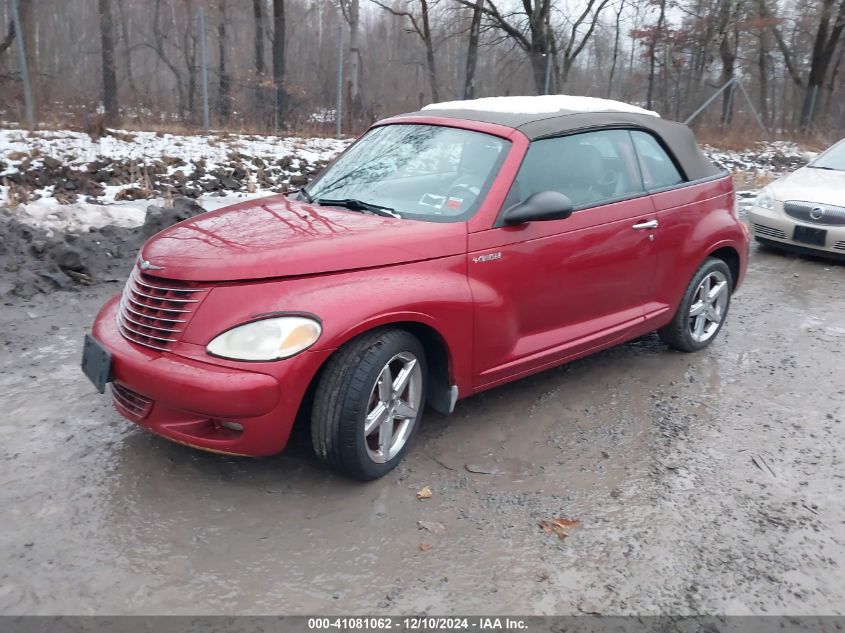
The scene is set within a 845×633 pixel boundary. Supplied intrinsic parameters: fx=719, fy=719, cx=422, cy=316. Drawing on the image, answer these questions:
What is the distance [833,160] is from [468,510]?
7.95 meters

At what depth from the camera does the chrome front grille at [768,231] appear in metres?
8.12

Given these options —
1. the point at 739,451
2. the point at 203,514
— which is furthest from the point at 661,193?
the point at 203,514

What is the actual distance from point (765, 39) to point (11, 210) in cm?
3216

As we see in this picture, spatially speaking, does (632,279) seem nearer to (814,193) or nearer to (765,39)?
(814,193)

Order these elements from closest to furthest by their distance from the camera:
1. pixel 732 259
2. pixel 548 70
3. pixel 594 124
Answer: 1. pixel 594 124
2. pixel 732 259
3. pixel 548 70

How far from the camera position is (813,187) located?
27.0 ft

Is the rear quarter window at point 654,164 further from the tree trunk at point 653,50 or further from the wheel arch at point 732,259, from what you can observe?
the tree trunk at point 653,50

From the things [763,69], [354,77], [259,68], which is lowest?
[354,77]

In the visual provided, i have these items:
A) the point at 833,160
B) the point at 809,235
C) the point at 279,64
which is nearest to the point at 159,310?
the point at 809,235

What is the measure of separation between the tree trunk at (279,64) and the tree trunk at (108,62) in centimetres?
347

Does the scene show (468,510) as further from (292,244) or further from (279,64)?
(279,64)

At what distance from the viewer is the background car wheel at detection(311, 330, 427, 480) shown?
3.14 m

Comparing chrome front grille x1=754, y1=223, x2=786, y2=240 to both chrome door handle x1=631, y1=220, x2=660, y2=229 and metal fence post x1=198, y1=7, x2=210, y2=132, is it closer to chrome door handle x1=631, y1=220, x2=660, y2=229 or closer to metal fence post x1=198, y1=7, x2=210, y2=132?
chrome door handle x1=631, y1=220, x2=660, y2=229

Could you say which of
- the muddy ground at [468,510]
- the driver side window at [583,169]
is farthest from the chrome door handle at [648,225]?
the muddy ground at [468,510]
